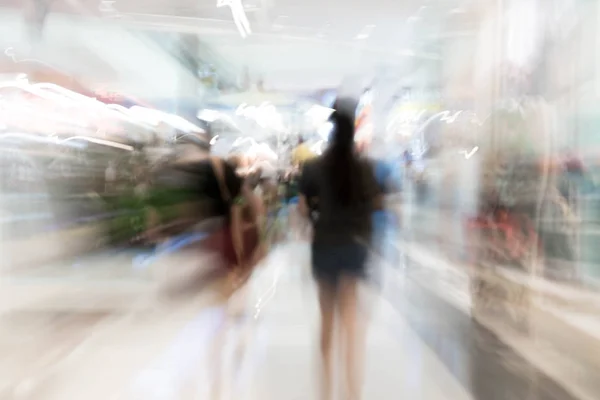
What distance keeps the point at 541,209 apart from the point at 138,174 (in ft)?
10.9

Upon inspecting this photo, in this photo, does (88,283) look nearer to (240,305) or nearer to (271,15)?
(240,305)

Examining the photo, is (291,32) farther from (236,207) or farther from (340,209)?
(340,209)

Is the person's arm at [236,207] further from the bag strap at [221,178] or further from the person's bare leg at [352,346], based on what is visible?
the person's bare leg at [352,346]

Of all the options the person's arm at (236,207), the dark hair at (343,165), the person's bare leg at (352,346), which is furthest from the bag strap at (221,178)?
the person's bare leg at (352,346)

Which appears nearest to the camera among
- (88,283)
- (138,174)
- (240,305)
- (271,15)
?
(240,305)

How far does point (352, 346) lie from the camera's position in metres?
2.22

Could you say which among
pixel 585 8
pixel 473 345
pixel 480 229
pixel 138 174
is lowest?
pixel 473 345

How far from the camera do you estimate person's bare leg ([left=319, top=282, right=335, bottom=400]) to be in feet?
6.84

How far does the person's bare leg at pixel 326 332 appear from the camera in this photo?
6.84ft

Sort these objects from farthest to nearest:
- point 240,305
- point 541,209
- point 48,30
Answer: point 48,30
point 240,305
point 541,209

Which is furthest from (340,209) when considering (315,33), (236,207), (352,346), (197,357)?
(315,33)

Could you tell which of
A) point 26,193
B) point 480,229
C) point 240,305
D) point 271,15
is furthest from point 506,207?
point 26,193

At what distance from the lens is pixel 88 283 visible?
4.30 meters

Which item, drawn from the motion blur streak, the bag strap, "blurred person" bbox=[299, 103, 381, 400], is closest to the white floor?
the motion blur streak
